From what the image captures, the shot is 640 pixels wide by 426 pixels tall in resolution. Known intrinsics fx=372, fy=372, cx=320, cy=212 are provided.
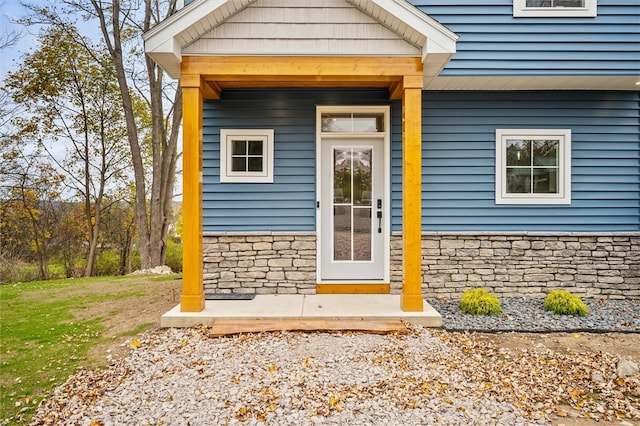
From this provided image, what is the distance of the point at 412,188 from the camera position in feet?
13.1

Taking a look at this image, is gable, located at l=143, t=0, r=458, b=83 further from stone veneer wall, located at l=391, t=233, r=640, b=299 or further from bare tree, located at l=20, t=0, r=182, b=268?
bare tree, located at l=20, t=0, r=182, b=268

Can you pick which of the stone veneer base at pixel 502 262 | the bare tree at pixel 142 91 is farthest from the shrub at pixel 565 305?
the bare tree at pixel 142 91

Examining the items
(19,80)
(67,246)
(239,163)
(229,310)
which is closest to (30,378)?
(229,310)

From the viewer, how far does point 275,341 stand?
3.47 m

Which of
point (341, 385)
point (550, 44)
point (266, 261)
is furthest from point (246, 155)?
point (550, 44)

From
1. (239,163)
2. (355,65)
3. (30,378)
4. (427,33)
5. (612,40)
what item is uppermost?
(612,40)

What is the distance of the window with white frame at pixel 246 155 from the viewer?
503 cm

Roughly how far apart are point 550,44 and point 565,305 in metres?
3.22

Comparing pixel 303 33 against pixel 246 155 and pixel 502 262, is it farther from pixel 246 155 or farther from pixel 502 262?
pixel 502 262

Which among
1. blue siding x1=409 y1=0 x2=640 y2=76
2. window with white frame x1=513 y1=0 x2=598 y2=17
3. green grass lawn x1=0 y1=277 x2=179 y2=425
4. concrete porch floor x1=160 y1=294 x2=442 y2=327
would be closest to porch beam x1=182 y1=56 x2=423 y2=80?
blue siding x1=409 y1=0 x2=640 y2=76

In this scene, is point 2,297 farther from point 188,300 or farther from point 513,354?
point 513,354

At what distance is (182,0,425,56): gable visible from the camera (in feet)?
13.0

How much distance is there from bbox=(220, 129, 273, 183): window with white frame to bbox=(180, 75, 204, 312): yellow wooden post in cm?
103

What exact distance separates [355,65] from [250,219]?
7.82 feet
